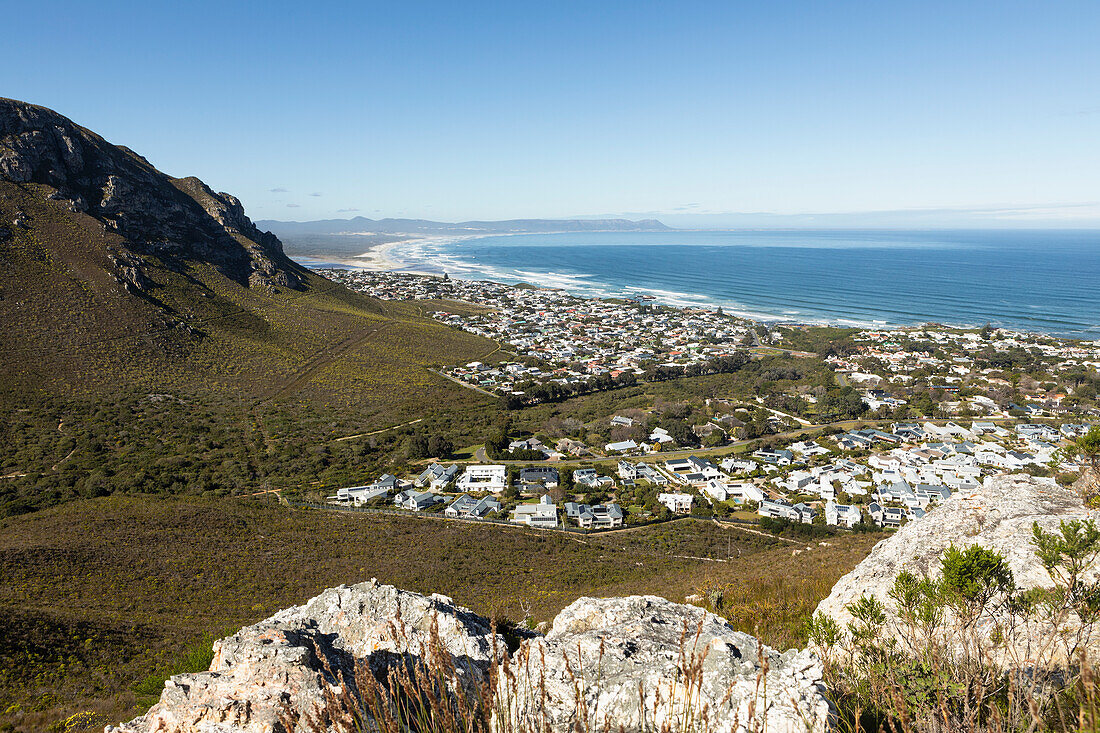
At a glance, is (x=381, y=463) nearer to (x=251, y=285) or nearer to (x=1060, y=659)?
(x=1060, y=659)

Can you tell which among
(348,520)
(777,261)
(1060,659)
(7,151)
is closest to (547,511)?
(348,520)

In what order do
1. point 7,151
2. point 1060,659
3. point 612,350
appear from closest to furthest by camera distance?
point 1060,659 < point 7,151 < point 612,350

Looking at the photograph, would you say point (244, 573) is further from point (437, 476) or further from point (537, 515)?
point (437, 476)

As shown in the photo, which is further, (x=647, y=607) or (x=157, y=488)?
(x=157, y=488)

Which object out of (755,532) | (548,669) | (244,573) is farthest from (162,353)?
(548,669)

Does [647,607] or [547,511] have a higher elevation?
[647,607]

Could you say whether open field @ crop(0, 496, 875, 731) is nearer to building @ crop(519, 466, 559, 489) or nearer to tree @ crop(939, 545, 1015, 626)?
tree @ crop(939, 545, 1015, 626)
